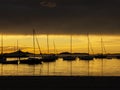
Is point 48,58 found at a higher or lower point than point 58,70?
higher

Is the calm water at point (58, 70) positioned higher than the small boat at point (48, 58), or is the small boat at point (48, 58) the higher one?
the small boat at point (48, 58)

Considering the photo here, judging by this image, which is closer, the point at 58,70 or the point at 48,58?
the point at 58,70

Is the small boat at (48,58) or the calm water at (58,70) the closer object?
the calm water at (58,70)

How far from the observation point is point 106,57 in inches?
4995

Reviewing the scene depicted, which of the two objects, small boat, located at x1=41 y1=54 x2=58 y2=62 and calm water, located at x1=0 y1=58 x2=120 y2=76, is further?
small boat, located at x1=41 y1=54 x2=58 y2=62

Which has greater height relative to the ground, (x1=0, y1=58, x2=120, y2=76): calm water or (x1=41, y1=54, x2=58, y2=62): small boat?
(x1=41, y1=54, x2=58, y2=62): small boat
